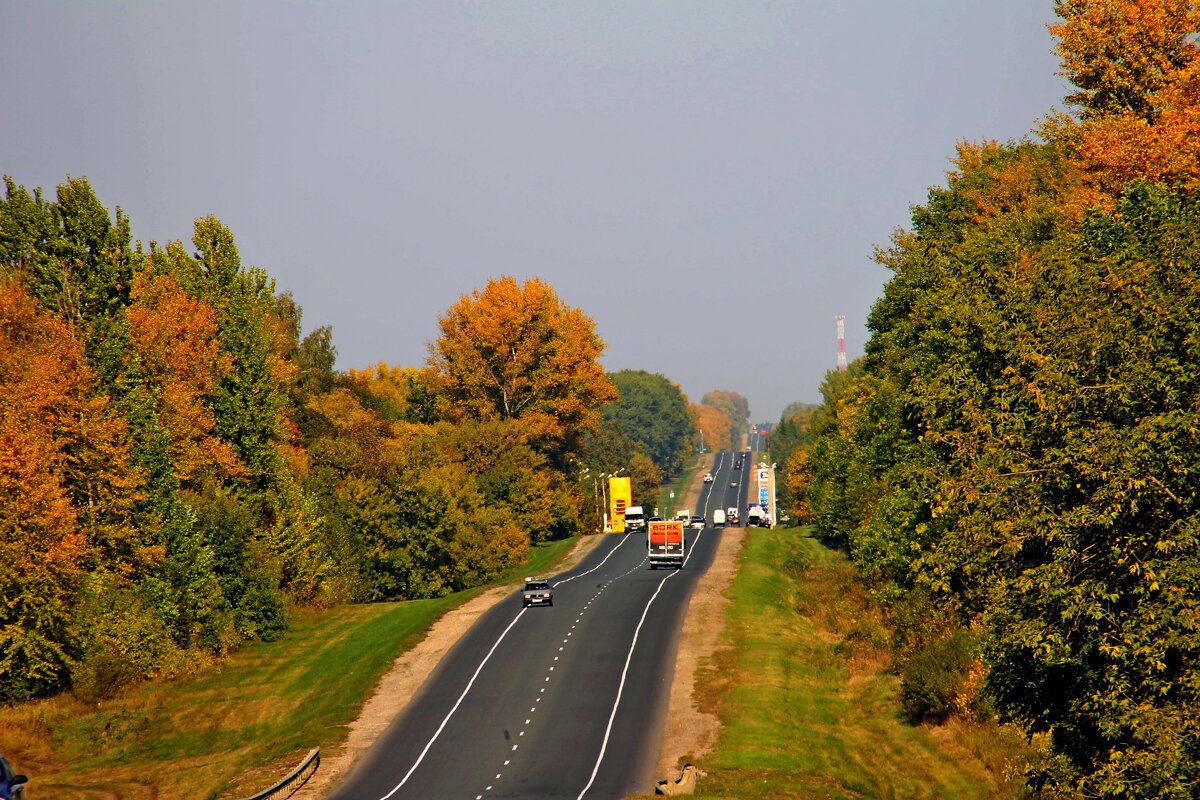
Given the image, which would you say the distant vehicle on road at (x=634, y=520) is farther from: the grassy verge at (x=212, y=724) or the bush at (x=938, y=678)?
the bush at (x=938, y=678)

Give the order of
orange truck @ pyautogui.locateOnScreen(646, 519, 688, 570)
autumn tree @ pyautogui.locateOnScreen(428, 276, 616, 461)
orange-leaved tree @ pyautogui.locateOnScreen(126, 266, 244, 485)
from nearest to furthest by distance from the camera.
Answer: orange-leaved tree @ pyautogui.locateOnScreen(126, 266, 244, 485), orange truck @ pyautogui.locateOnScreen(646, 519, 688, 570), autumn tree @ pyautogui.locateOnScreen(428, 276, 616, 461)

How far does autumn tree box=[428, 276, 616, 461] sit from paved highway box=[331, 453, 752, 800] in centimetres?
5232

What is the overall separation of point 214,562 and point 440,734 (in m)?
26.6

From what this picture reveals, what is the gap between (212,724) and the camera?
59469mm

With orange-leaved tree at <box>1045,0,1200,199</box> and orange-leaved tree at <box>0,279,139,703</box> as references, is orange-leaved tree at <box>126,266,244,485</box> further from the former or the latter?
orange-leaved tree at <box>1045,0,1200,199</box>

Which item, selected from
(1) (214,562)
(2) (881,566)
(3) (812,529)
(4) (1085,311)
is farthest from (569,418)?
(4) (1085,311)

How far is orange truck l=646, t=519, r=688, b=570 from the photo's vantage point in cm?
9375

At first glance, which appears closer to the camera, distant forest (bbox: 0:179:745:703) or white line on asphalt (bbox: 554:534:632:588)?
distant forest (bbox: 0:179:745:703)

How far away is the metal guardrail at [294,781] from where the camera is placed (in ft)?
140

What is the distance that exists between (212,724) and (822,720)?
97.3ft

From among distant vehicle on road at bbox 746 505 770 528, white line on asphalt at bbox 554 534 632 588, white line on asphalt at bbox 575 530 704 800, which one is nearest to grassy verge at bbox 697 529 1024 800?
white line on asphalt at bbox 575 530 704 800

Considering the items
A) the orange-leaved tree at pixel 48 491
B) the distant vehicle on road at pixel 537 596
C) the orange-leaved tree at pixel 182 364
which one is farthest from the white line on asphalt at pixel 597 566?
the orange-leaved tree at pixel 48 491

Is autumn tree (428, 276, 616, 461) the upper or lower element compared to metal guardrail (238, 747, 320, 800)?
upper

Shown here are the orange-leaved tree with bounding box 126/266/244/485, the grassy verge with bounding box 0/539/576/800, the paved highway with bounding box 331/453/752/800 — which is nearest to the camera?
the paved highway with bounding box 331/453/752/800
